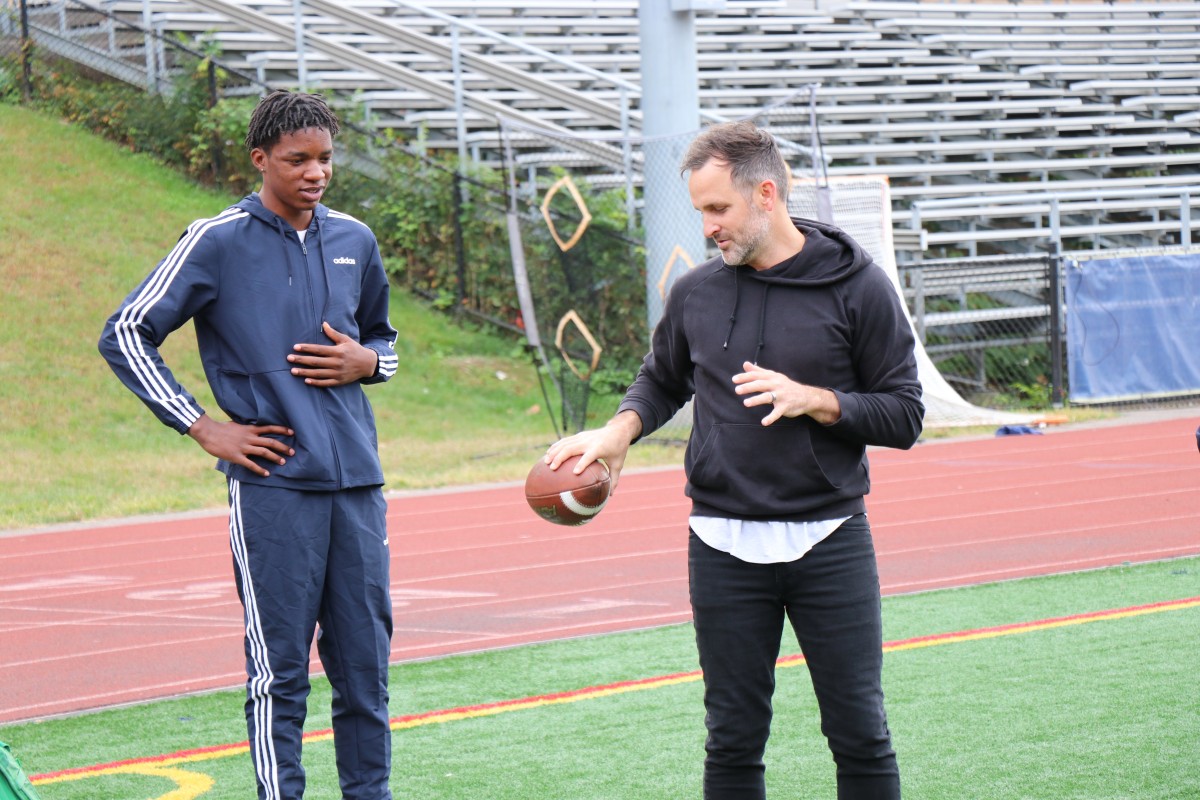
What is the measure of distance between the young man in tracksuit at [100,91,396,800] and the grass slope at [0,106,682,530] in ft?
25.1

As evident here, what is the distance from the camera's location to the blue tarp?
15.5 meters

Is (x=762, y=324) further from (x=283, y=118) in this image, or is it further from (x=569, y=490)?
(x=283, y=118)

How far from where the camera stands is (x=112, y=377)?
49.8ft

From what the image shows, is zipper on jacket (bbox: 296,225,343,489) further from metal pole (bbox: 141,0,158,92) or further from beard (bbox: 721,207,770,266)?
metal pole (bbox: 141,0,158,92)

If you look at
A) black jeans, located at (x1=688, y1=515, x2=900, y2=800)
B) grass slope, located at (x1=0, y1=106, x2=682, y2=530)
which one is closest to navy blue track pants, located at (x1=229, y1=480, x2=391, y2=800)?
black jeans, located at (x1=688, y1=515, x2=900, y2=800)

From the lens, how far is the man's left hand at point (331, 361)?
385 centimetres

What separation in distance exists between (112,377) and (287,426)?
39.5 ft

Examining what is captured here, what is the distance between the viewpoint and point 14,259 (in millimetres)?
16312

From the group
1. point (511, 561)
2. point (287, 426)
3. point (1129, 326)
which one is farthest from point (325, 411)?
point (1129, 326)

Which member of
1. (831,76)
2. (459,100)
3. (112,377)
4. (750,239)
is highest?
(750,239)

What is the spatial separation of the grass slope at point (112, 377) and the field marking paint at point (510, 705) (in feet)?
20.3

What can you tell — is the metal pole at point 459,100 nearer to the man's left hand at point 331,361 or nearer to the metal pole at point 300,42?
the metal pole at point 300,42

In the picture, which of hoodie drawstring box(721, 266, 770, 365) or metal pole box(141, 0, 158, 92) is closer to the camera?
hoodie drawstring box(721, 266, 770, 365)

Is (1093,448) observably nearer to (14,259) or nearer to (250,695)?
(250,695)
